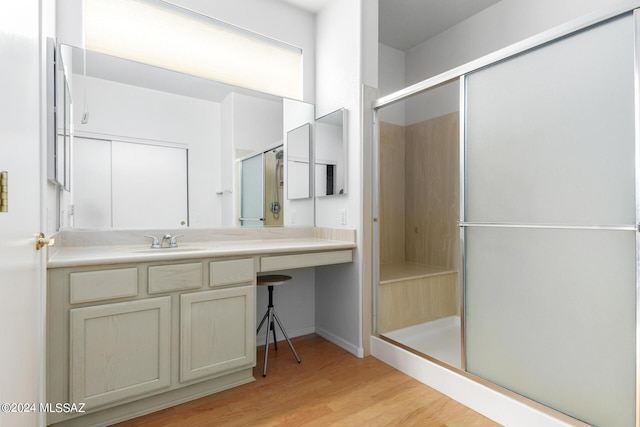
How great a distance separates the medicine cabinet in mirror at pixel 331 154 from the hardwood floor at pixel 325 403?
1.30 metres

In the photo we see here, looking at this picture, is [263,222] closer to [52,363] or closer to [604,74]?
[52,363]

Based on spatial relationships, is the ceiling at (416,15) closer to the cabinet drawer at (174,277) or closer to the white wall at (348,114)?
the white wall at (348,114)

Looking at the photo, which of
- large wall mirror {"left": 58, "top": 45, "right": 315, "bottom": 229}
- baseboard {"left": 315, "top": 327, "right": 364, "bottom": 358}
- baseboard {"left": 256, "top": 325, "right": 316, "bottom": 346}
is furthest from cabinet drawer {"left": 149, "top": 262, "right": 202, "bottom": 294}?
baseboard {"left": 315, "top": 327, "right": 364, "bottom": 358}

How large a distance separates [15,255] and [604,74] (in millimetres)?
2096

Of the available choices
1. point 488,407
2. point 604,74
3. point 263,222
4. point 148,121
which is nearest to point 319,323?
point 263,222

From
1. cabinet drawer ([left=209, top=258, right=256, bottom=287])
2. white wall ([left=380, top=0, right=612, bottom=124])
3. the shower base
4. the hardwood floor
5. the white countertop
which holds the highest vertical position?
white wall ([left=380, top=0, right=612, bottom=124])

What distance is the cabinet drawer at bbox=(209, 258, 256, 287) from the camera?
6.13ft

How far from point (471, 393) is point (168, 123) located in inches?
99.0

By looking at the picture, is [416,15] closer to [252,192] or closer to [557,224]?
[252,192]

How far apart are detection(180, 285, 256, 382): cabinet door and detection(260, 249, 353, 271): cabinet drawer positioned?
174mm

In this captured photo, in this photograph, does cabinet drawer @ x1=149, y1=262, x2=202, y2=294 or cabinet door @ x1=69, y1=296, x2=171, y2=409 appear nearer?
cabinet door @ x1=69, y1=296, x2=171, y2=409

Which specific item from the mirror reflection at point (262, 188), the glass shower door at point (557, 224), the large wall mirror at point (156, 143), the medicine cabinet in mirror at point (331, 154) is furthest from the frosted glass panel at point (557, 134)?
the large wall mirror at point (156, 143)

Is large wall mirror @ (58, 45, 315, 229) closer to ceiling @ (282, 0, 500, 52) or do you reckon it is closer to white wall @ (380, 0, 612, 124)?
ceiling @ (282, 0, 500, 52)

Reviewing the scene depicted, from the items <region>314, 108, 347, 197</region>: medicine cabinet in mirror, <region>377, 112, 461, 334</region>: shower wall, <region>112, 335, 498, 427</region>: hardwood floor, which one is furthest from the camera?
<region>377, 112, 461, 334</region>: shower wall
